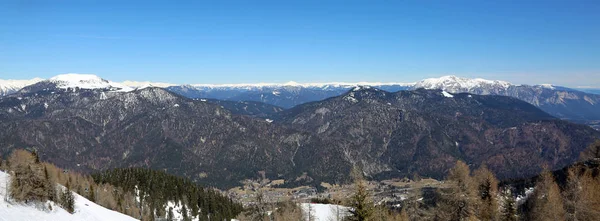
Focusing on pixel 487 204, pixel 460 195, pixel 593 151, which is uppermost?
pixel 593 151

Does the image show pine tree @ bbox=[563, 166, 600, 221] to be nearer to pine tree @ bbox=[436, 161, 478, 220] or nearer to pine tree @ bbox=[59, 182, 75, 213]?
pine tree @ bbox=[436, 161, 478, 220]

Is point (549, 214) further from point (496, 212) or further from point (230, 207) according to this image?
point (230, 207)

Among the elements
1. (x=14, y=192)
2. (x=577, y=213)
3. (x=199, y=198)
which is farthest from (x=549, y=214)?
(x=199, y=198)

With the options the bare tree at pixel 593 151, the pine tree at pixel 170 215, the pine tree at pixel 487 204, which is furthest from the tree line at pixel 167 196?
the bare tree at pixel 593 151

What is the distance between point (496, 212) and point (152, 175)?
140 meters

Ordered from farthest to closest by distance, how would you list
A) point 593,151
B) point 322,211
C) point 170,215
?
point 322,211 → point 170,215 → point 593,151

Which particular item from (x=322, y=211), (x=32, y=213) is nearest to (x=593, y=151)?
(x=322, y=211)

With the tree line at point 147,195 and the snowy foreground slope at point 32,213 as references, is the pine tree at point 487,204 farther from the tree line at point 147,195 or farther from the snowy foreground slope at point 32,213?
the tree line at point 147,195

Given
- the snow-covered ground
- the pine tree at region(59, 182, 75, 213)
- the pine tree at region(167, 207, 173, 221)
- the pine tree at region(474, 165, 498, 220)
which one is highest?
the pine tree at region(474, 165, 498, 220)

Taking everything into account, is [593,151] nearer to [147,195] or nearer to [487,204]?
[487,204]

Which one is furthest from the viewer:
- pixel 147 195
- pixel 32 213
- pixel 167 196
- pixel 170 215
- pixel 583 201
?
pixel 167 196

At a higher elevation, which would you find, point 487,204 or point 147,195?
point 487,204

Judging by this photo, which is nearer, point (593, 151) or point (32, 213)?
point (32, 213)

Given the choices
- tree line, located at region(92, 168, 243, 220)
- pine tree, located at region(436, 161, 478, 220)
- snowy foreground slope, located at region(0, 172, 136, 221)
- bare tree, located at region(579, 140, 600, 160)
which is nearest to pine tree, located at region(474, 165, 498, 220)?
pine tree, located at region(436, 161, 478, 220)
